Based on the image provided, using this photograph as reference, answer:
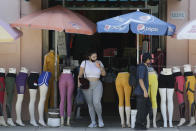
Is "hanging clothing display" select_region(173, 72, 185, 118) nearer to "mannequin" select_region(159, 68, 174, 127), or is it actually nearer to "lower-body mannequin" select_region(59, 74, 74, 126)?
"mannequin" select_region(159, 68, 174, 127)

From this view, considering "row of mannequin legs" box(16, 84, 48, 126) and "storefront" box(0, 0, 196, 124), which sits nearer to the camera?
"row of mannequin legs" box(16, 84, 48, 126)

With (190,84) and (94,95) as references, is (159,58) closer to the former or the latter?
(190,84)

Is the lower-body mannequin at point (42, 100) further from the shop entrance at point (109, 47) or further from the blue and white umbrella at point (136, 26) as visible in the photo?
the blue and white umbrella at point (136, 26)

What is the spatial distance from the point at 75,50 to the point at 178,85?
2.88 meters

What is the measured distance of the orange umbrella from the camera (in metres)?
8.34

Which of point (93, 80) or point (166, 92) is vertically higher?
point (93, 80)

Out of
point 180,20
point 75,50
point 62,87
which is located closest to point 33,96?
point 62,87

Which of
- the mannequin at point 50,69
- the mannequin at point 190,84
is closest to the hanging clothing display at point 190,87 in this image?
the mannequin at point 190,84

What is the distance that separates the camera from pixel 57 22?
27.8 ft

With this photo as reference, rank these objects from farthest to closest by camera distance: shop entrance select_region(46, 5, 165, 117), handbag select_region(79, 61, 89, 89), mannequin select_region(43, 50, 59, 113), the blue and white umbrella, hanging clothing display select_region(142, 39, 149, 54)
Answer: shop entrance select_region(46, 5, 165, 117) → hanging clothing display select_region(142, 39, 149, 54) → mannequin select_region(43, 50, 59, 113) → handbag select_region(79, 61, 89, 89) → the blue and white umbrella

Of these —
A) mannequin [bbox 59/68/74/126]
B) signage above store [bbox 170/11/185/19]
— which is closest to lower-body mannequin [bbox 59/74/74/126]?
mannequin [bbox 59/68/74/126]

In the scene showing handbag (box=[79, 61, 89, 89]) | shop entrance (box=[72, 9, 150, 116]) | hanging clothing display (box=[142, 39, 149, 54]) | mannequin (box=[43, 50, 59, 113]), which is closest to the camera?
handbag (box=[79, 61, 89, 89])

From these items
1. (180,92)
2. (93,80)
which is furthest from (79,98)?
(180,92)

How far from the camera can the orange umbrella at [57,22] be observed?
834cm
